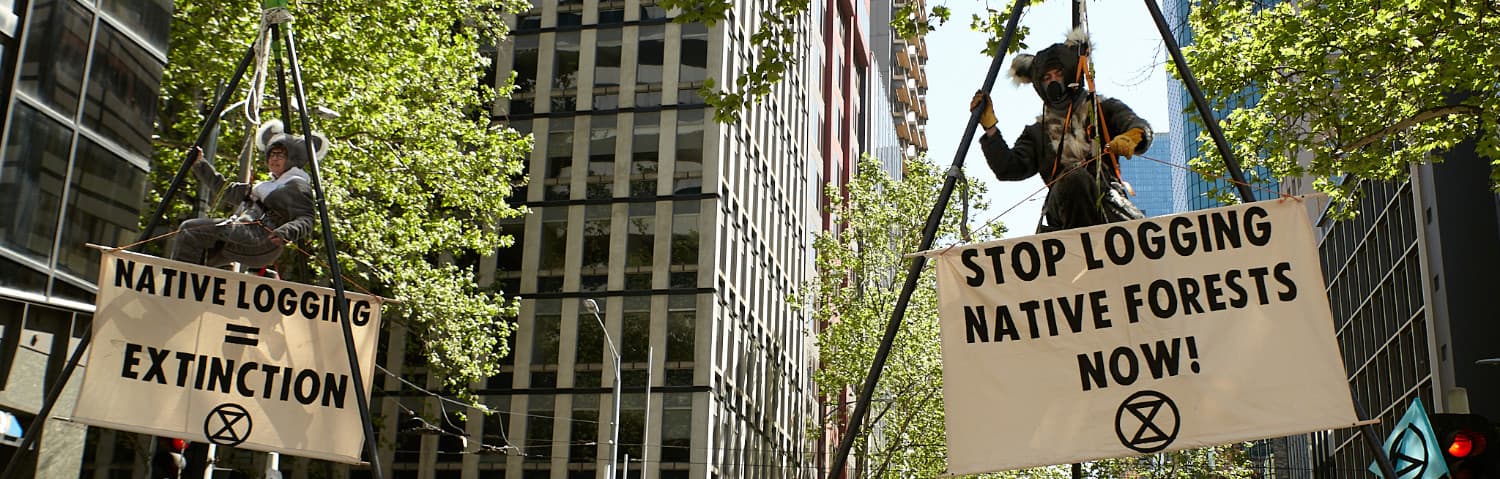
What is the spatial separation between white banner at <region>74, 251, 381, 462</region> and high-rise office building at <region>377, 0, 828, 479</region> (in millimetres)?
30853

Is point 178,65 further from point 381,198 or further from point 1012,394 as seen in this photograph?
point 1012,394

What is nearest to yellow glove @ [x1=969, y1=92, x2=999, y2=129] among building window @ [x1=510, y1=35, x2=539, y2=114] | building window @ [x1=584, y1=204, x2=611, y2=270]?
building window @ [x1=584, y1=204, x2=611, y2=270]

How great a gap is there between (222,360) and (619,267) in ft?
114

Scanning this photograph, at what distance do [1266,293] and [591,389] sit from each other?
36371 mm

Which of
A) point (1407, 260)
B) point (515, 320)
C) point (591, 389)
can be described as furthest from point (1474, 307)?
point (515, 320)

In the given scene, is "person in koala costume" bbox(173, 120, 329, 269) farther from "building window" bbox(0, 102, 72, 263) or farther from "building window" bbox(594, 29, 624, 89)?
"building window" bbox(594, 29, 624, 89)

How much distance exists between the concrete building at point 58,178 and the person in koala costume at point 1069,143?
1064 cm

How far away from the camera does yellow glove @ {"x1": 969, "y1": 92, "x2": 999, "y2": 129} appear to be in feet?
24.7

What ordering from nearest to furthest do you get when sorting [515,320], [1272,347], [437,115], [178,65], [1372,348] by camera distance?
[1272,347], [178,65], [437,115], [515,320], [1372,348]

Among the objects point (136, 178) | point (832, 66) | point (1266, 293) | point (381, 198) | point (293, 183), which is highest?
point (832, 66)

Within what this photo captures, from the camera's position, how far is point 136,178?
54.3ft

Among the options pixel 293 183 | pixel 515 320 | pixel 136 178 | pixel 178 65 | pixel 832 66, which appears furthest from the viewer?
pixel 832 66

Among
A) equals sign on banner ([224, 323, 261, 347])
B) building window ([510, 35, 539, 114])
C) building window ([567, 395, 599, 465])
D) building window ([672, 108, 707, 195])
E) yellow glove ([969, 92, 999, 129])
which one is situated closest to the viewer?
yellow glove ([969, 92, 999, 129])

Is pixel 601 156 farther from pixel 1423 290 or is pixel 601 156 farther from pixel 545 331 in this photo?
pixel 1423 290
